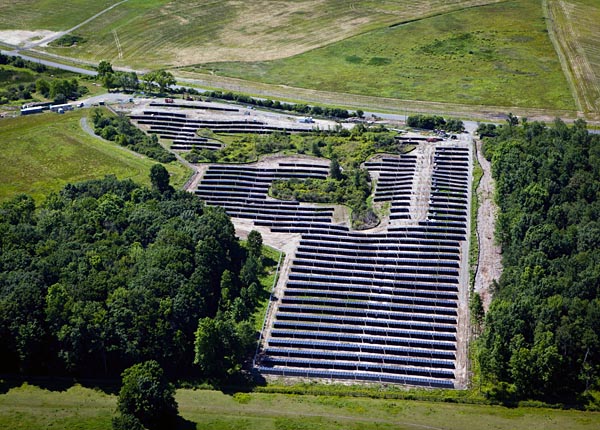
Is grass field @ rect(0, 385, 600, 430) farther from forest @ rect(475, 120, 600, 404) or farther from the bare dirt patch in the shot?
the bare dirt patch

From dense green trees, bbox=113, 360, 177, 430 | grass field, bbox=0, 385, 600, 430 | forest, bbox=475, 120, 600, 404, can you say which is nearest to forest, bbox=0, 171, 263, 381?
grass field, bbox=0, 385, 600, 430

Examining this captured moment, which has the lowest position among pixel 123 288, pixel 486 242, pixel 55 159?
pixel 486 242

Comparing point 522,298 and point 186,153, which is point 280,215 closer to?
point 186,153

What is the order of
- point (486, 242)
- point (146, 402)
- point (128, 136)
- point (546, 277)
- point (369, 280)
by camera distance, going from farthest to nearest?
point (128, 136)
point (486, 242)
point (369, 280)
point (546, 277)
point (146, 402)

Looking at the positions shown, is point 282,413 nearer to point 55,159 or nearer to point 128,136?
point 55,159

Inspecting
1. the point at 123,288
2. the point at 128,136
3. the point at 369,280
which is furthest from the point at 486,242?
the point at 128,136
